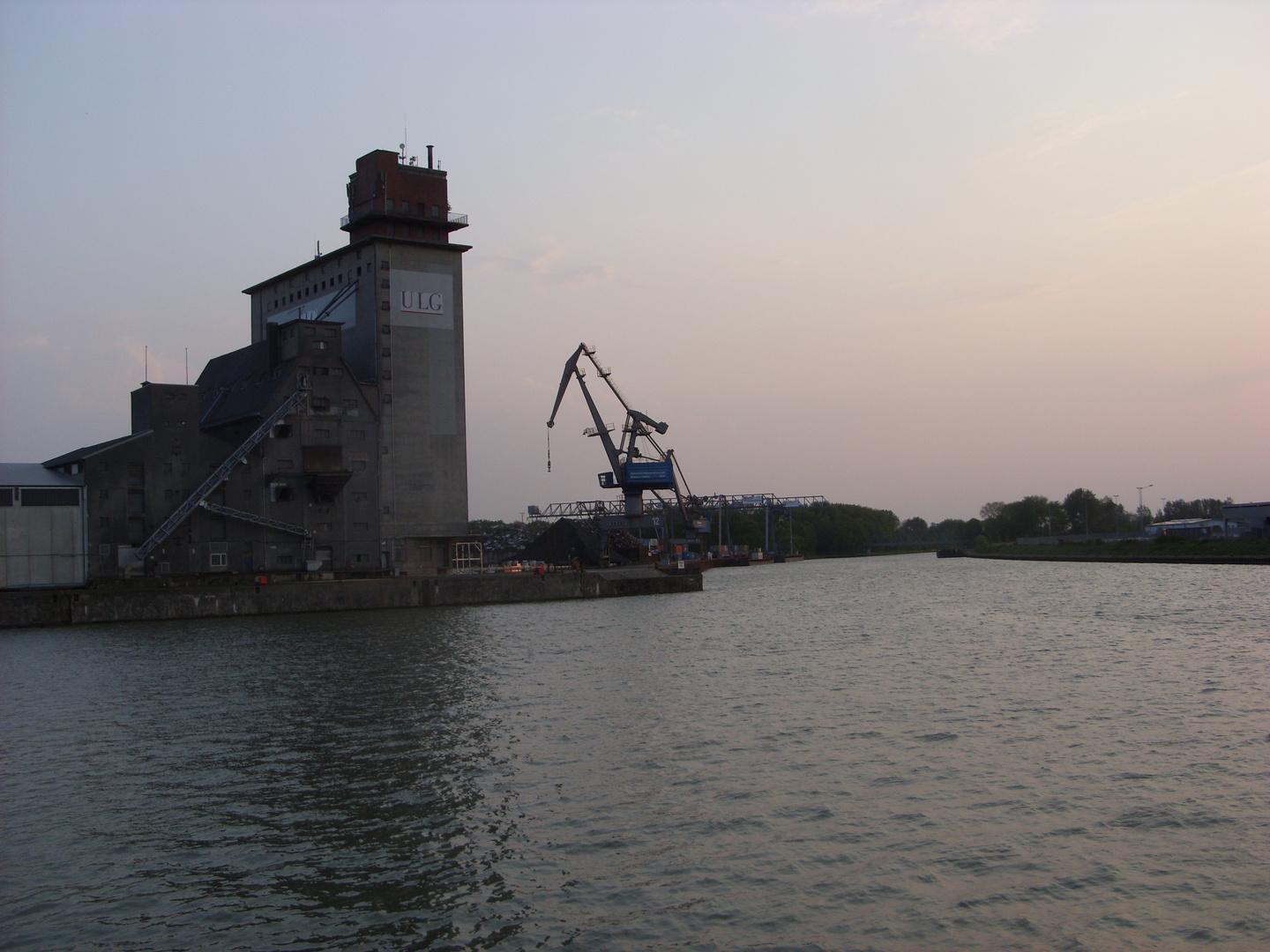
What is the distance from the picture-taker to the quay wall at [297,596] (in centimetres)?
5212

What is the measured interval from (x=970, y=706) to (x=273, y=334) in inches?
2439

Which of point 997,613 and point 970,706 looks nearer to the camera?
point 970,706

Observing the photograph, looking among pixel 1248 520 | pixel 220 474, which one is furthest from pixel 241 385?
pixel 1248 520

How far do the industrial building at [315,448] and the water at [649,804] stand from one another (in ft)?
101

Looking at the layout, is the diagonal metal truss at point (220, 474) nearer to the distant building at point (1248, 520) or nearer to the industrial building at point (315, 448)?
the industrial building at point (315, 448)

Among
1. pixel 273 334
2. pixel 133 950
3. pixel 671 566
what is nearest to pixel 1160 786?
pixel 133 950

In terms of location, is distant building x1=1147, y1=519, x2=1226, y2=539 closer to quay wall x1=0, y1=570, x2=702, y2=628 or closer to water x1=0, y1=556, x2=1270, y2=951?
quay wall x1=0, y1=570, x2=702, y2=628

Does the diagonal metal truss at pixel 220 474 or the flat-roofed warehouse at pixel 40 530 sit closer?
the flat-roofed warehouse at pixel 40 530

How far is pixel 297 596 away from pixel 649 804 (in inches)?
1963

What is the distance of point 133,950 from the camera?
33.9ft

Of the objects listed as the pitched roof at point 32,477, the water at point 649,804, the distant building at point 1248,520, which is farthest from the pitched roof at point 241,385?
the distant building at point 1248,520

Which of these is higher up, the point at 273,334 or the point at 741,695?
the point at 273,334

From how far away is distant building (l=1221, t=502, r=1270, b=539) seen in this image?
9769 cm

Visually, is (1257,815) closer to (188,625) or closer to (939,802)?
→ (939,802)
